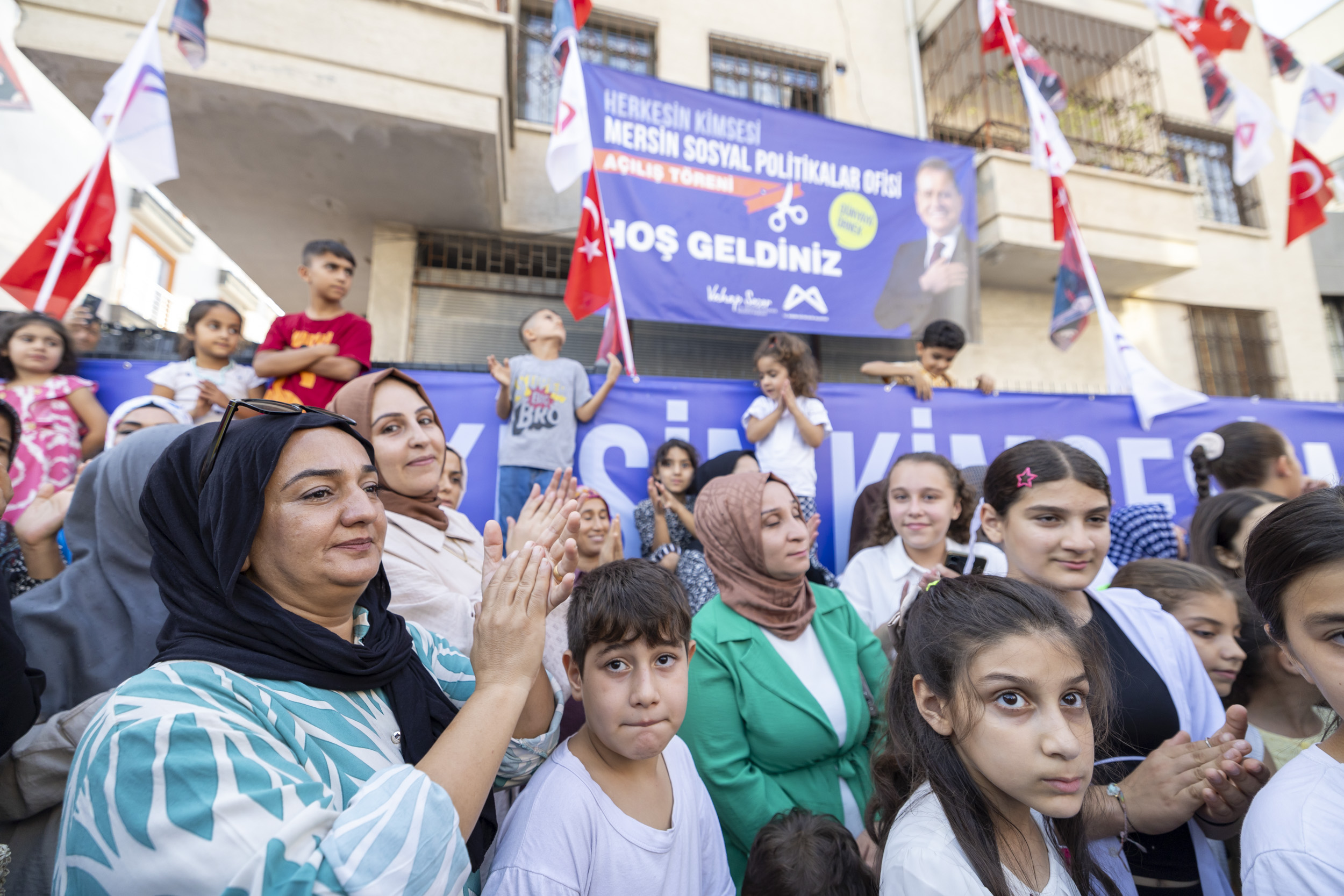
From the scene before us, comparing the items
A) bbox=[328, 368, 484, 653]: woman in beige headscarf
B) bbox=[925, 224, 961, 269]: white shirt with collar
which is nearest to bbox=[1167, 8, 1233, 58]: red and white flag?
bbox=[925, 224, 961, 269]: white shirt with collar

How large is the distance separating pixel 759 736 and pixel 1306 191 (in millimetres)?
6953

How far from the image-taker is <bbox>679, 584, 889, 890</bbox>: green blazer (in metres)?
2.00

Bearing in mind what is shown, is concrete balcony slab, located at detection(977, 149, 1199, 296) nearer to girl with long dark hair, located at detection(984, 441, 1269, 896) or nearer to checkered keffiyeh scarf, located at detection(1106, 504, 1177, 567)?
checkered keffiyeh scarf, located at detection(1106, 504, 1177, 567)

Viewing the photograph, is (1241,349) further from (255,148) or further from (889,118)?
(255,148)

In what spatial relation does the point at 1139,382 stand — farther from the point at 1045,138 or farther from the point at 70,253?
the point at 70,253

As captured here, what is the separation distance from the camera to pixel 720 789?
199 cm

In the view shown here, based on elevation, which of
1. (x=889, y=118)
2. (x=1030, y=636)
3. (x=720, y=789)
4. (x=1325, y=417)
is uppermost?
(x=889, y=118)

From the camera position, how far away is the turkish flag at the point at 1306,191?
5.61m

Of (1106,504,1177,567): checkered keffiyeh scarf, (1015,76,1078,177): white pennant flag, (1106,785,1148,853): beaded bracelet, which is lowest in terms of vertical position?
(1106,785,1148,853): beaded bracelet

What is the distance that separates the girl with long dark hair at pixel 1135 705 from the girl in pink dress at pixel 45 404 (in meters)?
4.24

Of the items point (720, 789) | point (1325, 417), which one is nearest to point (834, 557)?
point (720, 789)

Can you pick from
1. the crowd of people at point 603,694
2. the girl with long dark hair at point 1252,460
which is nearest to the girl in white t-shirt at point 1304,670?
the crowd of people at point 603,694

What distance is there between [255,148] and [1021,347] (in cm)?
784

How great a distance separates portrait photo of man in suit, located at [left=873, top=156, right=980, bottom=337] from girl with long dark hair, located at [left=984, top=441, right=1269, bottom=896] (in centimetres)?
419
